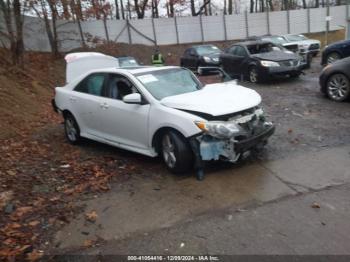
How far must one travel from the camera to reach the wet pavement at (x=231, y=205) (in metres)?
4.10

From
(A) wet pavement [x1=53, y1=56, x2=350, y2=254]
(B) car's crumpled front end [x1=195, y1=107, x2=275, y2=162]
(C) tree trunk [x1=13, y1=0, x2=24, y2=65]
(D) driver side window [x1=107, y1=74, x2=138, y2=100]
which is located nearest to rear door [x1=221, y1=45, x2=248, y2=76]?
(C) tree trunk [x1=13, y1=0, x2=24, y2=65]

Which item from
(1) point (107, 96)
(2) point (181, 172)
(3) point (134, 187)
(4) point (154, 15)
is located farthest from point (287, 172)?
(4) point (154, 15)

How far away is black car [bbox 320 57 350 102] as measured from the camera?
988cm

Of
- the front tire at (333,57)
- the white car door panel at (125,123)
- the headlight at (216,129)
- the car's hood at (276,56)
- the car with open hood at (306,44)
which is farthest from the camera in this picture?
the car with open hood at (306,44)

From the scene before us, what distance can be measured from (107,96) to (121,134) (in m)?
0.76

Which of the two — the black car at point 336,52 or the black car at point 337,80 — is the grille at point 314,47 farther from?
the black car at point 337,80

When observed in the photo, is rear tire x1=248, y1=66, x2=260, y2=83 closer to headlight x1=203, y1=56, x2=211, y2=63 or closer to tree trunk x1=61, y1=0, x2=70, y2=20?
headlight x1=203, y1=56, x2=211, y2=63

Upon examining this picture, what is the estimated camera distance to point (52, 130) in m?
9.88

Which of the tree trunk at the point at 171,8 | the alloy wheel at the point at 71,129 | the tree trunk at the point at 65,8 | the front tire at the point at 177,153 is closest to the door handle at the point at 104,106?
the alloy wheel at the point at 71,129

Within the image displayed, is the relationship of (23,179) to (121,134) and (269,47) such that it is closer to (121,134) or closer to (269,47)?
(121,134)

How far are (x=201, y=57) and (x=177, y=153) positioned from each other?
15.8 m

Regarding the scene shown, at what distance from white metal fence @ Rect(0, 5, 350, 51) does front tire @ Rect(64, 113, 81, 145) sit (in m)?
25.7

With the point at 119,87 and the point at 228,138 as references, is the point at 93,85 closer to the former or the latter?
the point at 119,87

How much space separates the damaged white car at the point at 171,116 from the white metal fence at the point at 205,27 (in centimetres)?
2690
